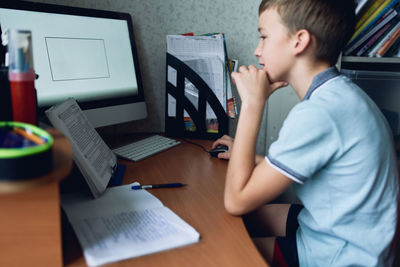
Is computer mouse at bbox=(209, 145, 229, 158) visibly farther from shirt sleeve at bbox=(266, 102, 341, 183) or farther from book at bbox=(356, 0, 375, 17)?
book at bbox=(356, 0, 375, 17)

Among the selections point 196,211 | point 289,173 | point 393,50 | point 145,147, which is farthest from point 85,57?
point 393,50

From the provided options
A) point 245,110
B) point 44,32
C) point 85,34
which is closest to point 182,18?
point 85,34

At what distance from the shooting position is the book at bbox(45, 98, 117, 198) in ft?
2.42

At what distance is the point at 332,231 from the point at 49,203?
0.57m

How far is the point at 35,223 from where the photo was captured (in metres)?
0.49

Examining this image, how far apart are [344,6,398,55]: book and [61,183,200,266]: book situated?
1.03 m

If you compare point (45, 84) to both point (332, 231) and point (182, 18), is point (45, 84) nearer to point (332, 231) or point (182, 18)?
point (182, 18)

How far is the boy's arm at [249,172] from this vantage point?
70cm

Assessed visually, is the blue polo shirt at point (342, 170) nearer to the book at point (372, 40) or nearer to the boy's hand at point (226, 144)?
the boy's hand at point (226, 144)

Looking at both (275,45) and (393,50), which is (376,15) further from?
(275,45)

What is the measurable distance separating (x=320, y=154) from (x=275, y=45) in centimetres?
32

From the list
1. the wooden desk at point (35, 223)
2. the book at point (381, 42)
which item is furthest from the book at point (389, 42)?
the wooden desk at point (35, 223)

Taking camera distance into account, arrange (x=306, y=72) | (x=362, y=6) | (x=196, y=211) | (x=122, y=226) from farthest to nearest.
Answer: (x=362, y=6)
(x=306, y=72)
(x=196, y=211)
(x=122, y=226)

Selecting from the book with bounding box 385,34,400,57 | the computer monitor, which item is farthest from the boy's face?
the book with bounding box 385,34,400,57
